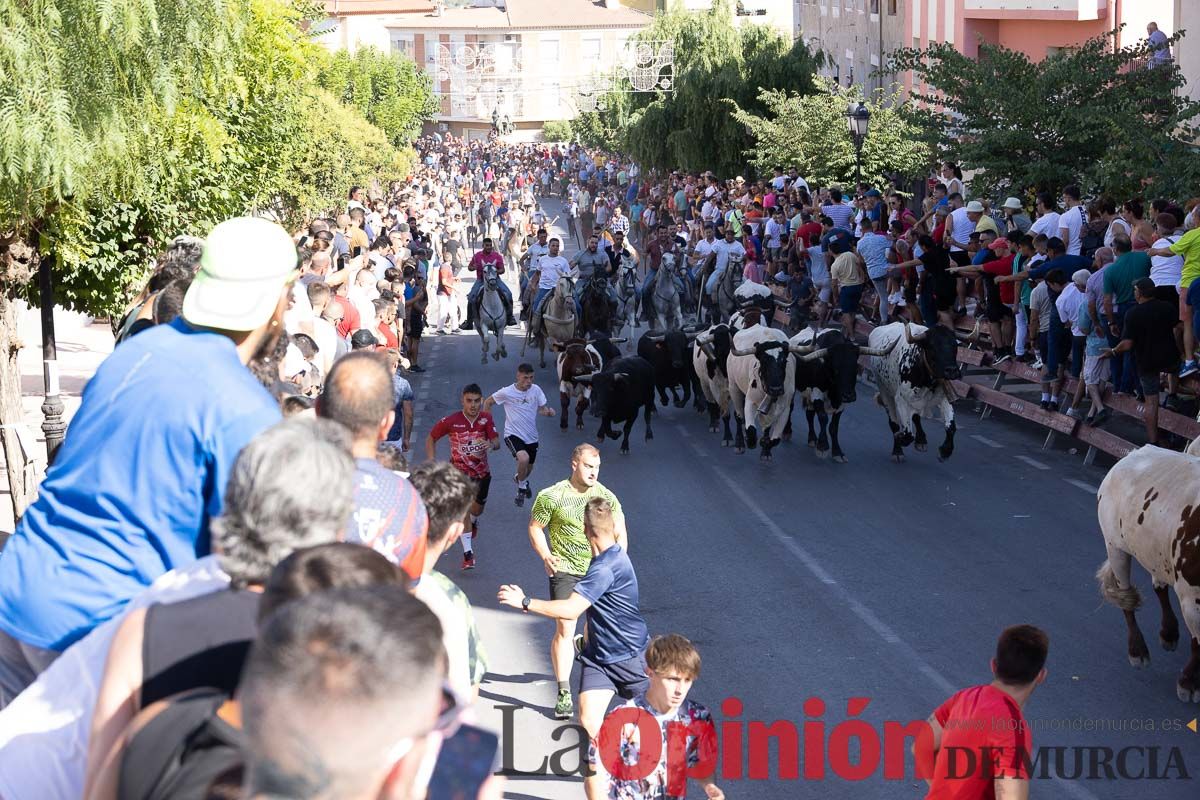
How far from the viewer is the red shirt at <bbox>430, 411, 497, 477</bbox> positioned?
44.8 feet

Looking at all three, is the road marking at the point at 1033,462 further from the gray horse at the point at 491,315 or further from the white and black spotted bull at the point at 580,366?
the gray horse at the point at 491,315

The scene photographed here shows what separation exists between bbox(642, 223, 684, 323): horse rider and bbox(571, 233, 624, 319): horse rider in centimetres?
97

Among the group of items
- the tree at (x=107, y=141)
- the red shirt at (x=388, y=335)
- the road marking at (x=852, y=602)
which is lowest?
the road marking at (x=852, y=602)

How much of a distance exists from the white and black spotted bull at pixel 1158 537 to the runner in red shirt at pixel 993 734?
13.2ft

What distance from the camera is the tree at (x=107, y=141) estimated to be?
1038 centimetres

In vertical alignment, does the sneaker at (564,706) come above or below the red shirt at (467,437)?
below

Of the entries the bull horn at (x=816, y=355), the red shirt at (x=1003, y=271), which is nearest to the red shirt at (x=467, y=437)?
the bull horn at (x=816, y=355)

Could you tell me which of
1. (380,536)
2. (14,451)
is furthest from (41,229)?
(380,536)

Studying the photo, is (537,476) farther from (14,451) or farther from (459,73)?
(459,73)

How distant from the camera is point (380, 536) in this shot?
4.37 meters

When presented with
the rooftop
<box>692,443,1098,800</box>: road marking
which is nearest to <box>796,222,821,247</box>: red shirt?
<box>692,443,1098,800</box>: road marking

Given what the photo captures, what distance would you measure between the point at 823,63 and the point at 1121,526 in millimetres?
35847

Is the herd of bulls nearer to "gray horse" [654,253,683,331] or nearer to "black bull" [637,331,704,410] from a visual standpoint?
"black bull" [637,331,704,410]

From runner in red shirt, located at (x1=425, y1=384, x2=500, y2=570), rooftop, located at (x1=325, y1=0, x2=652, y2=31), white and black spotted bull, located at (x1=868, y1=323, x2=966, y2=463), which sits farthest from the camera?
rooftop, located at (x1=325, y1=0, x2=652, y2=31)
